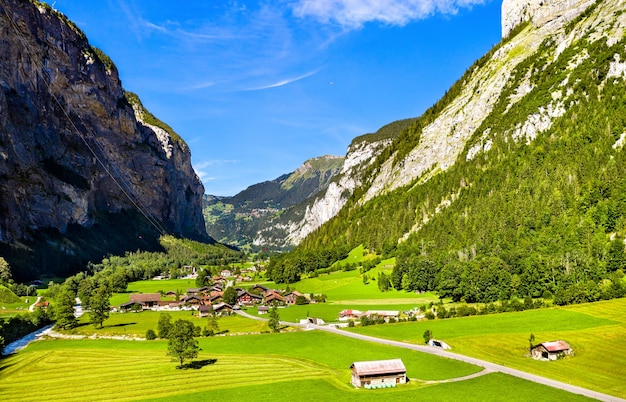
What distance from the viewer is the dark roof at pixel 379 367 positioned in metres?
62.8

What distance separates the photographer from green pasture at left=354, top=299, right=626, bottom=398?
207 feet

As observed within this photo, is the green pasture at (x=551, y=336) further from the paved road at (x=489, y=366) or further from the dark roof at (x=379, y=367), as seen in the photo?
the dark roof at (x=379, y=367)

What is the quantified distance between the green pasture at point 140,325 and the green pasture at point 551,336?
29.9m

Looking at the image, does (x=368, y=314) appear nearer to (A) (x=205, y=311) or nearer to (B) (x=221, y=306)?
(B) (x=221, y=306)

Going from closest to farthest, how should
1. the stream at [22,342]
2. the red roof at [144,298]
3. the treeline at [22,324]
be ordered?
the stream at [22,342], the treeline at [22,324], the red roof at [144,298]

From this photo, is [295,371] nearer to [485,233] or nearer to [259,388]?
[259,388]

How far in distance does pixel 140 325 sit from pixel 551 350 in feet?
311

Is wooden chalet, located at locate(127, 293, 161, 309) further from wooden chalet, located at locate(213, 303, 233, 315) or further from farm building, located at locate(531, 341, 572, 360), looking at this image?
farm building, located at locate(531, 341, 572, 360)

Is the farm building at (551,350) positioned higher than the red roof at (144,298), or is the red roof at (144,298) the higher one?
the red roof at (144,298)

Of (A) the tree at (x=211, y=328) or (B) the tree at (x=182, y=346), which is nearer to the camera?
(B) the tree at (x=182, y=346)

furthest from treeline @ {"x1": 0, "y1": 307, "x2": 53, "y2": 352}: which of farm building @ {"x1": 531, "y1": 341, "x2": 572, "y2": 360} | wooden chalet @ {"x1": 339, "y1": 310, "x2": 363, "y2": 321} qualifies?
farm building @ {"x1": 531, "y1": 341, "x2": 572, "y2": 360}

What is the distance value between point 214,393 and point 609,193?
13462cm

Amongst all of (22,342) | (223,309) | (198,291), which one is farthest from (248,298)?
(22,342)

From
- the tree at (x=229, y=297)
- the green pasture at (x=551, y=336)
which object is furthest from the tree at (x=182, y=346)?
the tree at (x=229, y=297)
